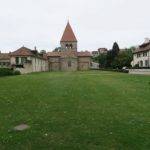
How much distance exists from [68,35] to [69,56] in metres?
6.74

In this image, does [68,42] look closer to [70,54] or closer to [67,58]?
[70,54]

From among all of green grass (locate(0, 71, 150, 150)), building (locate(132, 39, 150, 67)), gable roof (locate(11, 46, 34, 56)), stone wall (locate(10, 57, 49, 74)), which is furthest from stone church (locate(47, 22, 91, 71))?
green grass (locate(0, 71, 150, 150))

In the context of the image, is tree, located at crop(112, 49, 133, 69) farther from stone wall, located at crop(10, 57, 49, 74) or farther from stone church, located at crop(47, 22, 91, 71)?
stone wall, located at crop(10, 57, 49, 74)

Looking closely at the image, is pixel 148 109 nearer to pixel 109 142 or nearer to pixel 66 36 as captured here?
pixel 109 142

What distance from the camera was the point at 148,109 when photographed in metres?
14.9

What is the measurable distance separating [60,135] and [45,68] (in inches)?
3749

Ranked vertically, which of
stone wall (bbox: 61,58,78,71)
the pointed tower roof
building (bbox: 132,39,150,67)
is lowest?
stone wall (bbox: 61,58,78,71)

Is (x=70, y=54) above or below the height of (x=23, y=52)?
below

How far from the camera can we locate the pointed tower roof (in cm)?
10569

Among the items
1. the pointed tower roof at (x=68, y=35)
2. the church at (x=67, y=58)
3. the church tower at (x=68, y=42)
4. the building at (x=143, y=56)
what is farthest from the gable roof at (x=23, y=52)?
the building at (x=143, y=56)

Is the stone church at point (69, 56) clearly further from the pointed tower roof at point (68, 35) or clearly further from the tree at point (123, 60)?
the tree at point (123, 60)

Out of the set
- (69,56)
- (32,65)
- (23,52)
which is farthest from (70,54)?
(23,52)

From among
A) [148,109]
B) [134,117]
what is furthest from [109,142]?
[148,109]

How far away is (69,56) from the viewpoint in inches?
4144
